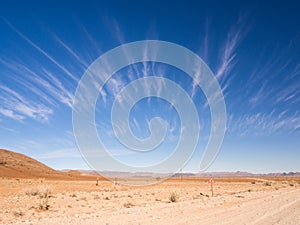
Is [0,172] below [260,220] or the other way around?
the other way around

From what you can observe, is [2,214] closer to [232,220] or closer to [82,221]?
[82,221]

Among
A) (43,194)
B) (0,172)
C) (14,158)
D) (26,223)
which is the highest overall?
(14,158)

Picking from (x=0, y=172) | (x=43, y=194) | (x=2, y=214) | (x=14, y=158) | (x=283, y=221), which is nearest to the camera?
(x=283, y=221)

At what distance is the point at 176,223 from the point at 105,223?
2578mm

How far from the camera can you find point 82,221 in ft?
39.2

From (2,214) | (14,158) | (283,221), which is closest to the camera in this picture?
(283,221)

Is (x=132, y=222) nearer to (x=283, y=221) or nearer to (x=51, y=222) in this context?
(x=51, y=222)

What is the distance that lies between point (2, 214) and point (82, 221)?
4946mm

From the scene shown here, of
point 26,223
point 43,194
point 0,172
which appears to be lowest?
point 26,223

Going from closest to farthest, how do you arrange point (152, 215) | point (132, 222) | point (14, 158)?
point (132, 222) < point (152, 215) < point (14, 158)

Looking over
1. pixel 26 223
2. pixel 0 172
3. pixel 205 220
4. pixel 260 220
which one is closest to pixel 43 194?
pixel 26 223

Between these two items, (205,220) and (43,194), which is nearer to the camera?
(205,220)

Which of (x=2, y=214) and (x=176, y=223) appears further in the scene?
(x=2, y=214)

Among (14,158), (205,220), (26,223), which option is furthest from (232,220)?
(14,158)
